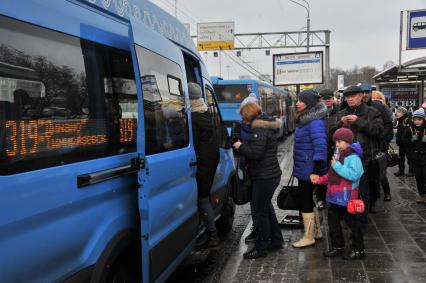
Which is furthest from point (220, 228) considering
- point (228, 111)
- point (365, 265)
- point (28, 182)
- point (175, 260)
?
point (228, 111)

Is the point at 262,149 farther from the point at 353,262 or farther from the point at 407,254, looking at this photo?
the point at 407,254

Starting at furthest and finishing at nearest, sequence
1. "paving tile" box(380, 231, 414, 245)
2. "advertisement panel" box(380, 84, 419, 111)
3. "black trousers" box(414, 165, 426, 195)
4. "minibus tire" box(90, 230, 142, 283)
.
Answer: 1. "advertisement panel" box(380, 84, 419, 111)
2. "black trousers" box(414, 165, 426, 195)
3. "paving tile" box(380, 231, 414, 245)
4. "minibus tire" box(90, 230, 142, 283)

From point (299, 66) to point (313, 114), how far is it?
11858mm

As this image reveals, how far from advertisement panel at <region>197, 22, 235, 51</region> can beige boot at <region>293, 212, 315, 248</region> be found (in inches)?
1138

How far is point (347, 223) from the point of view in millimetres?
5020

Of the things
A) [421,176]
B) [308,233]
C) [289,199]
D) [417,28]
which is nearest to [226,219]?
[289,199]

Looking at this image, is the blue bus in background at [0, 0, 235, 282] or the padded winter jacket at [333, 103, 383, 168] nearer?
the blue bus in background at [0, 0, 235, 282]

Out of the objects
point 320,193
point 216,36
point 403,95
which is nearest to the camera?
point 320,193

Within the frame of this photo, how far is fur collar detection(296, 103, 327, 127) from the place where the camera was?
5047 mm

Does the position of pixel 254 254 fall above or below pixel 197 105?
below

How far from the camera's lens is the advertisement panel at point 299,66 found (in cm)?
1620

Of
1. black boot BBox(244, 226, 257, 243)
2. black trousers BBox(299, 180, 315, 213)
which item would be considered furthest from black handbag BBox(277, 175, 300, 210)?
black boot BBox(244, 226, 257, 243)

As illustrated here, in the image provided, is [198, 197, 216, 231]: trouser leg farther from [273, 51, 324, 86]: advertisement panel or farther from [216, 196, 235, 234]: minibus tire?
[273, 51, 324, 86]: advertisement panel

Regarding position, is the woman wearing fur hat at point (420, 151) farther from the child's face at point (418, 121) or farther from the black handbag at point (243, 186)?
the black handbag at point (243, 186)
